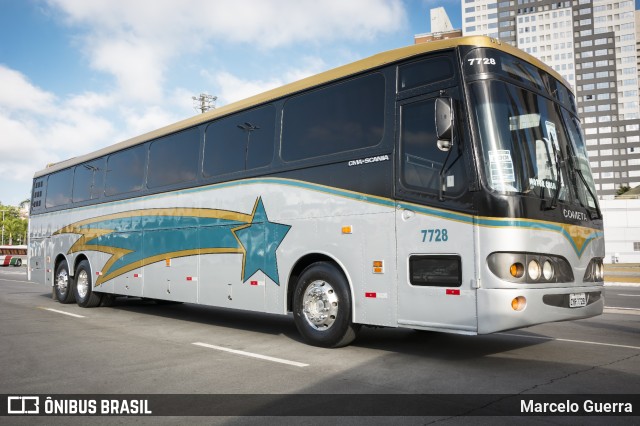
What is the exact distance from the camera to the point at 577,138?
7.23 metres

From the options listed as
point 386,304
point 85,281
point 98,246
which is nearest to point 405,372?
point 386,304

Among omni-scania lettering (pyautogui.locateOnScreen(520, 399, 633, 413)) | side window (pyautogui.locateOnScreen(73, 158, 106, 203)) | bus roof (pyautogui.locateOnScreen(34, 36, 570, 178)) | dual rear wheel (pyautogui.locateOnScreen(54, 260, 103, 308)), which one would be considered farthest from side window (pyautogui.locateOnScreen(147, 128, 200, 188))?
omni-scania lettering (pyautogui.locateOnScreen(520, 399, 633, 413))

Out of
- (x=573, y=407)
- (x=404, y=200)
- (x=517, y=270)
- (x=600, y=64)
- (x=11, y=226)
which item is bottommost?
(x=573, y=407)

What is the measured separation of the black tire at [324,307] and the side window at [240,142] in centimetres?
212

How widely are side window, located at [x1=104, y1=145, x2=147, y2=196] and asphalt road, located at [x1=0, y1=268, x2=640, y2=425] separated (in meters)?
3.24

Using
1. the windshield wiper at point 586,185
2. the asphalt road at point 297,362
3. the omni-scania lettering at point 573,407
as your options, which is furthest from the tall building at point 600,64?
the omni-scania lettering at point 573,407

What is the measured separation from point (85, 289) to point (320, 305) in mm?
8803

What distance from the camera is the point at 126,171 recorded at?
500 inches

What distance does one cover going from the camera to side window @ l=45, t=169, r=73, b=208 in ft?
49.7

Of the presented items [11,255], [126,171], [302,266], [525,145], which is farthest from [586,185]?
[11,255]

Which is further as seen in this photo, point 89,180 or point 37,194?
point 37,194

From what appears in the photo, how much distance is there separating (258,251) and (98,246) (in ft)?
20.9

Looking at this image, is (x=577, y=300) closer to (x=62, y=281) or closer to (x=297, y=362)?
(x=297, y=362)

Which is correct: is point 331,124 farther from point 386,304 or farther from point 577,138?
point 577,138
